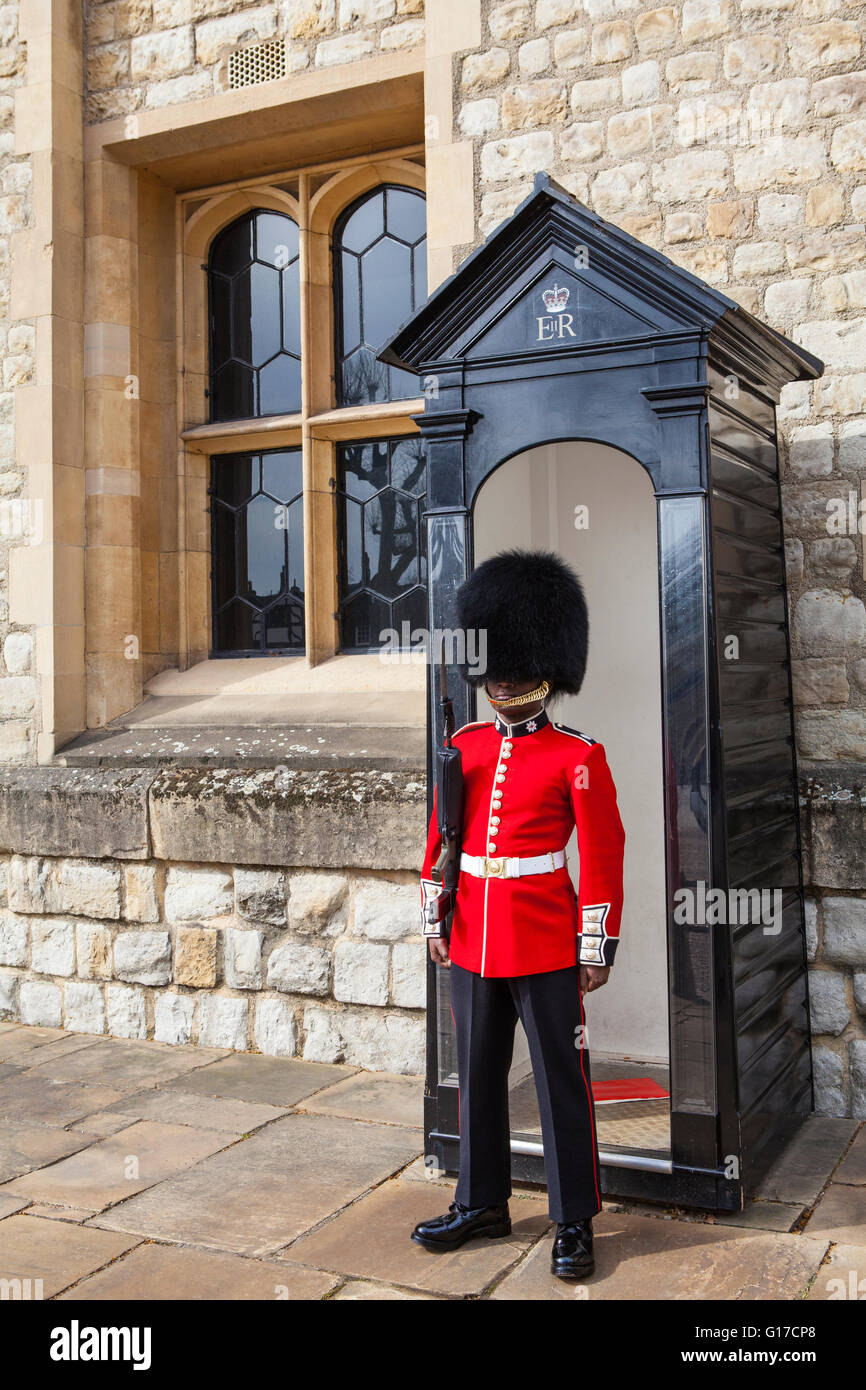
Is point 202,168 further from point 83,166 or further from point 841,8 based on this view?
point 841,8

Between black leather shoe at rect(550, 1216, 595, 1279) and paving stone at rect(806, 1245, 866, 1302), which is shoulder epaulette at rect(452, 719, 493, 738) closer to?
black leather shoe at rect(550, 1216, 595, 1279)

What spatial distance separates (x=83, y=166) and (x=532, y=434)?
2887mm

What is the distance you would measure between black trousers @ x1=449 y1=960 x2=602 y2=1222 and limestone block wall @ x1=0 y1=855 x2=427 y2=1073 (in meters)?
1.26

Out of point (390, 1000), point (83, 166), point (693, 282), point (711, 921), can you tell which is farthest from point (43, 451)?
point (711, 921)

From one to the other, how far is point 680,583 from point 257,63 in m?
2.97

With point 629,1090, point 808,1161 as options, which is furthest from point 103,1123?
point 808,1161

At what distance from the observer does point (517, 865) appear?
107 inches

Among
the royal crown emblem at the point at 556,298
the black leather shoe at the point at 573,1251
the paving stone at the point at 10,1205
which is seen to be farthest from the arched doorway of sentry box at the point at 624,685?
the paving stone at the point at 10,1205

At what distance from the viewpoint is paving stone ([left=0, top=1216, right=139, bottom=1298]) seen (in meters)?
2.65

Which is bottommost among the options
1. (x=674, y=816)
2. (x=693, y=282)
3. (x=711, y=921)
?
(x=711, y=921)

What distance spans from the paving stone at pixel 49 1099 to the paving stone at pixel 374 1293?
1.42m

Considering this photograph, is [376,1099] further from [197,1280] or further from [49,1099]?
[197,1280]

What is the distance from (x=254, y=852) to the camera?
431 centimetres
